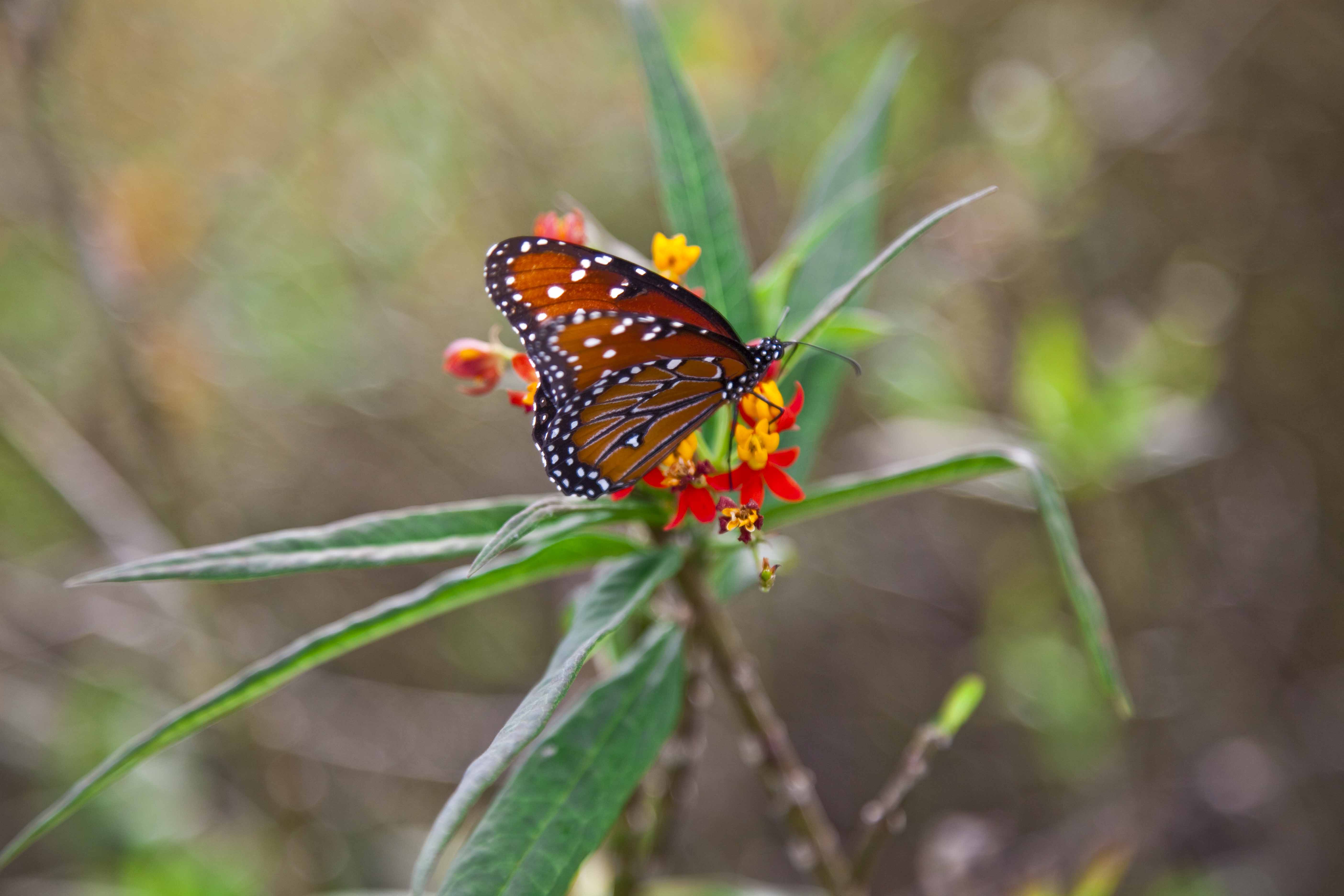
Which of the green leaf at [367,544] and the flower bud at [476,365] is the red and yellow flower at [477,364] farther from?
the green leaf at [367,544]

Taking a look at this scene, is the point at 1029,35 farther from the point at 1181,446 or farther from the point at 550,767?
the point at 550,767

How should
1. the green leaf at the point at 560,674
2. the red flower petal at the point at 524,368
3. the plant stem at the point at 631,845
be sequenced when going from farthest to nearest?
the plant stem at the point at 631,845 < the red flower petal at the point at 524,368 < the green leaf at the point at 560,674

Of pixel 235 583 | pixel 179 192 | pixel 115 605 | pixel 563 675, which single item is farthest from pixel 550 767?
pixel 235 583

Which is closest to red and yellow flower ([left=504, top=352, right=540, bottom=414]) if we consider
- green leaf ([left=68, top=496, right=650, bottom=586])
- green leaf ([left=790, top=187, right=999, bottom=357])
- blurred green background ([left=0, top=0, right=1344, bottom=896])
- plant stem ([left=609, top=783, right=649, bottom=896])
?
green leaf ([left=68, top=496, right=650, bottom=586])

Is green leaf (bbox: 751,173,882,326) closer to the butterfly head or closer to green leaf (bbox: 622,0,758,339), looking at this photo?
green leaf (bbox: 622,0,758,339)

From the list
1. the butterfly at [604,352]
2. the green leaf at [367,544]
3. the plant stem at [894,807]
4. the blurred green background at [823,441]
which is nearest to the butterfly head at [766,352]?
the butterfly at [604,352]

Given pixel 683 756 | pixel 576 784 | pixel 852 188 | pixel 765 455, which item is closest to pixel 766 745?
pixel 683 756
